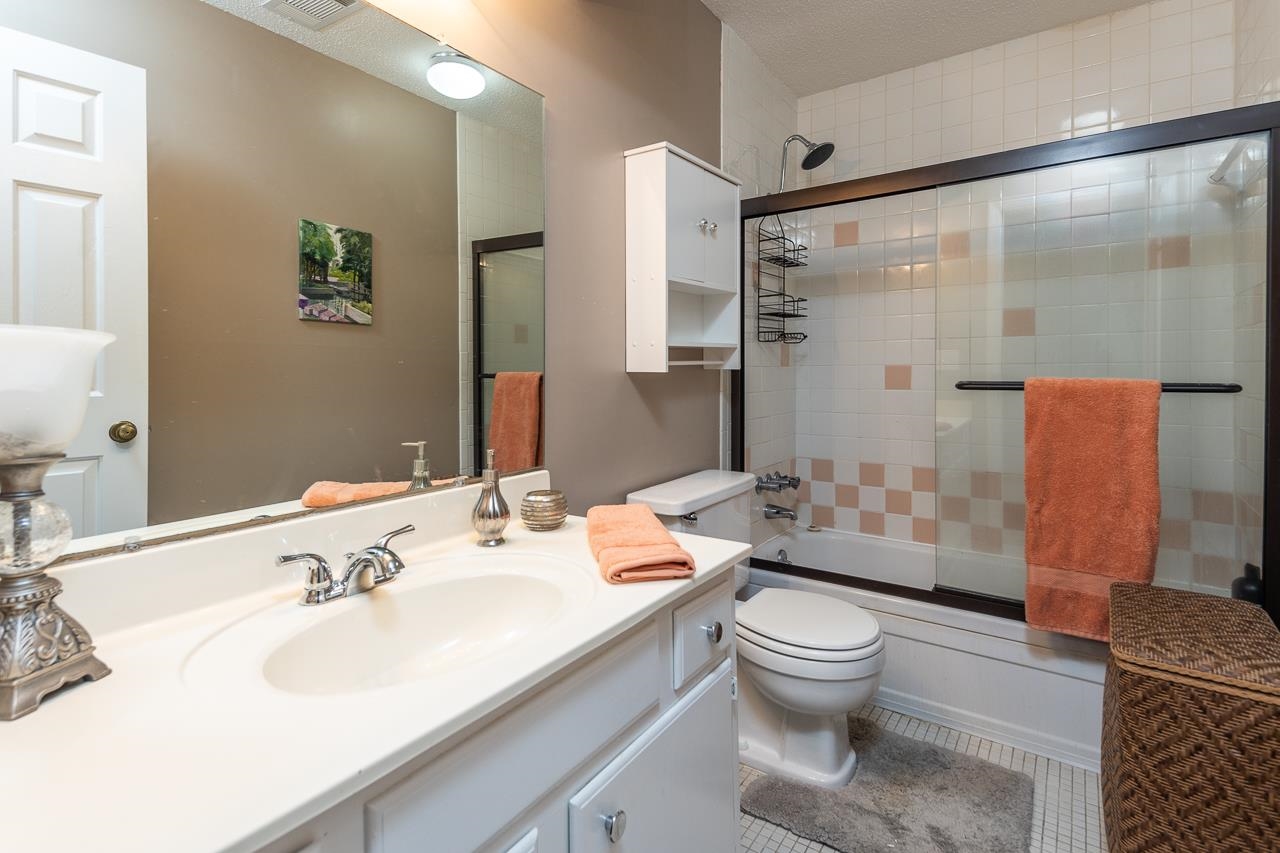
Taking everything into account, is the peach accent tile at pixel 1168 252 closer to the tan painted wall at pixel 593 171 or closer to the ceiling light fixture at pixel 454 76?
the tan painted wall at pixel 593 171

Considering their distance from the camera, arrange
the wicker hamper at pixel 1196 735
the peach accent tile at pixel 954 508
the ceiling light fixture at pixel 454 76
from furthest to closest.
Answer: the peach accent tile at pixel 954 508 < the ceiling light fixture at pixel 454 76 < the wicker hamper at pixel 1196 735

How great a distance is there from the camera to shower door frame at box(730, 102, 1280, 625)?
5.02 ft

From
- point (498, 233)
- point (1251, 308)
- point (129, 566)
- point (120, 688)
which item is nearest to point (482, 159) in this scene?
point (498, 233)

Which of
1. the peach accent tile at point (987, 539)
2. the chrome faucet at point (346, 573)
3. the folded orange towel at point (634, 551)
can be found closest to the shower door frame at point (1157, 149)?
the peach accent tile at point (987, 539)

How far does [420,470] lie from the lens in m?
1.23

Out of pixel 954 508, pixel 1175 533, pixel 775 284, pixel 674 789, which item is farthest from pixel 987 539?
pixel 674 789

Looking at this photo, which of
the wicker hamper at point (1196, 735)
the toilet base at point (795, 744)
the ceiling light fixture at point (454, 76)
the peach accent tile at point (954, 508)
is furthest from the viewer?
the peach accent tile at point (954, 508)

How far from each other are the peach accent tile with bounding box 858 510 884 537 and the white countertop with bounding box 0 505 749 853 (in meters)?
2.32

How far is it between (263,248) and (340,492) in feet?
1.38

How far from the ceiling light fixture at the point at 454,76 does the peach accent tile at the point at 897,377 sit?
2.15 m

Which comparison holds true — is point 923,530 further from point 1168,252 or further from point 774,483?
point 1168,252

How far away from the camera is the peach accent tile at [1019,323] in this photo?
6.63 ft

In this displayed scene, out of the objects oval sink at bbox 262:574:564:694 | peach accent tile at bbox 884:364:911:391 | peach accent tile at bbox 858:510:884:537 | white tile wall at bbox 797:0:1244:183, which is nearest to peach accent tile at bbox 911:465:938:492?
peach accent tile at bbox 858:510:884:537

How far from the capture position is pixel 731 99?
241 cm
